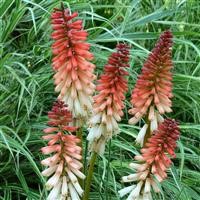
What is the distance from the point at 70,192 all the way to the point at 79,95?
314 mm

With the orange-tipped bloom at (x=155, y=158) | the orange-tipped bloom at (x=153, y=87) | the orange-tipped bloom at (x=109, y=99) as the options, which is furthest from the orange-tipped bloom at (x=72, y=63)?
the orange-tipped bloom at (x=155, y=158)

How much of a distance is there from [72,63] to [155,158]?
388 millimetres

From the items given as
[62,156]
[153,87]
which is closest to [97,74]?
[153,87]

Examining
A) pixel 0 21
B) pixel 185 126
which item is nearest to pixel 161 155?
pixel 185 126

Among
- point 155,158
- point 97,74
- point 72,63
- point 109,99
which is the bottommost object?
point 97,74

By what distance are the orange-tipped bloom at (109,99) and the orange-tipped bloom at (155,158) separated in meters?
0.16

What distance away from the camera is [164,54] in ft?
5.59

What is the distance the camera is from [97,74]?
10.2 feet

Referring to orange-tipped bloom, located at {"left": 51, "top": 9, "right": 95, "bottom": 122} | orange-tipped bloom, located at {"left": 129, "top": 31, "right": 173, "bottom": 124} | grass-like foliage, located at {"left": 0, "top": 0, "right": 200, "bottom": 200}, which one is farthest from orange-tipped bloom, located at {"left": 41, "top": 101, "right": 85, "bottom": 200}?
grass-like foliage, located at {"left": 0, "top": 0, "right": 200, "bottom": 200}

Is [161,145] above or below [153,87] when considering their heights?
below

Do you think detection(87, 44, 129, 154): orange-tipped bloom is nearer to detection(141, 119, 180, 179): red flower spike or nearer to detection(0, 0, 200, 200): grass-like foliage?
detection(141, 119, 180, 179): red flower spike

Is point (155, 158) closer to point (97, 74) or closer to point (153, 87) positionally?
point (153, 87)

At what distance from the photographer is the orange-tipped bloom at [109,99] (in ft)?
5.59

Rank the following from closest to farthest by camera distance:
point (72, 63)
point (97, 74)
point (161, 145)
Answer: point (161, 145) → point (72, 63) → point (97, 74)
